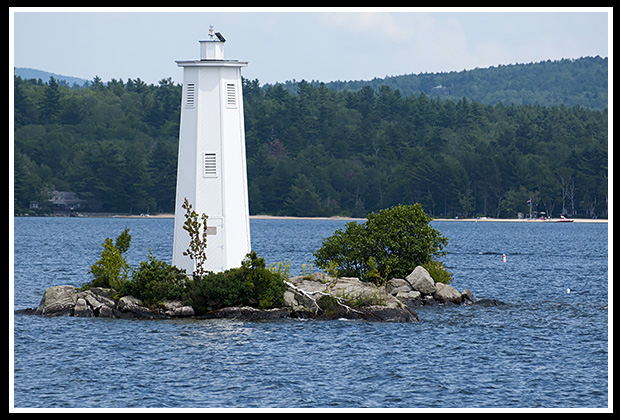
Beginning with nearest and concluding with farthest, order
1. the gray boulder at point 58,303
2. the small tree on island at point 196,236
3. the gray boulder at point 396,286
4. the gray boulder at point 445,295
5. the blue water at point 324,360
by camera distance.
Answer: the blue water at point 324,360 < the small tree on island at point 196,236 < the gray boulder at point 58,303 < the gray boulder at point 396,286 < the gray boulder at point 445,295

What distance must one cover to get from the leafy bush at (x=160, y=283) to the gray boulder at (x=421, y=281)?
12046 millimetres

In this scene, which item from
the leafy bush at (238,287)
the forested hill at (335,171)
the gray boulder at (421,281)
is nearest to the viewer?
the leafy bush at (238,287)

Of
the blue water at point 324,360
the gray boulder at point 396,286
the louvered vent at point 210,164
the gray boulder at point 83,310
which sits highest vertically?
the louvered vent at point 210,164

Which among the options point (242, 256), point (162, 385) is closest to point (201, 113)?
point (242, 256)

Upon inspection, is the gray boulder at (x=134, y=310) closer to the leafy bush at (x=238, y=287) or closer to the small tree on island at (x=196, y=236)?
the leafy bush at (x=238, y=287)

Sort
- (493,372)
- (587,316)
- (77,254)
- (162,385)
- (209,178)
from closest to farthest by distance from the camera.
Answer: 1. (162,385)
2. (493,372)
3. (209,178)
4. (587,316)
5. (77,254)

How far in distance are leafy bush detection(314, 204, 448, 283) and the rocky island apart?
412cm

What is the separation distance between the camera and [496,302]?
160 ft

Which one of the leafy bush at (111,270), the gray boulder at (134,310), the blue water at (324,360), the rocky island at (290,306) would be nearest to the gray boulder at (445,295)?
the blue water at (324,360)

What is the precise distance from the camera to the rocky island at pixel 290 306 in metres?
39.6

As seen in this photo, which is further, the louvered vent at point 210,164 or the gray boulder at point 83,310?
the gray boulder at point 83,310

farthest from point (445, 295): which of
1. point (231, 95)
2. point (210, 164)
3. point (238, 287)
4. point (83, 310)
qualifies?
point (83, 310)

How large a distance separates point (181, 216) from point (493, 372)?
14398mm

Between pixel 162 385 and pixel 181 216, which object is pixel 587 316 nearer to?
pixel 181 216
